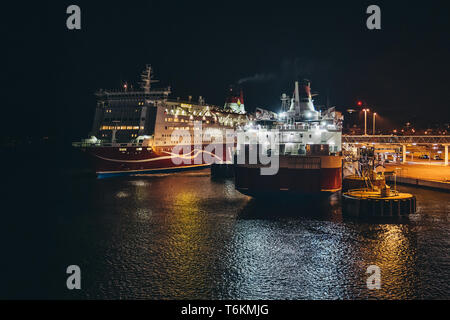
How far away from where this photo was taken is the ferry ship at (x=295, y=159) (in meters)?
23.4

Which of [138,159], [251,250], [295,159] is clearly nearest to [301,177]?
[295,159]

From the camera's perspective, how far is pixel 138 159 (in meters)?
40.4

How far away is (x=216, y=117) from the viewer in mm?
56375

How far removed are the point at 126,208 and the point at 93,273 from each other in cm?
1043

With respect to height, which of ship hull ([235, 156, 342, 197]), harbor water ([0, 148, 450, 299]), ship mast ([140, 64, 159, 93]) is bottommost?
harbor water ([0, 148, 450, 299])

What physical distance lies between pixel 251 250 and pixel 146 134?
30958 mm

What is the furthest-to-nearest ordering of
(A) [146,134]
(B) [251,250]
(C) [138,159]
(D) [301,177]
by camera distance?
→ (A) [146,134] < (C) [138,159] < (D) [301,177] < (B) [251,250]

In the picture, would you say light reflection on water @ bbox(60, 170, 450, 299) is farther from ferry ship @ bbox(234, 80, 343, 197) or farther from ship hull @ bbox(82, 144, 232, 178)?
ship hull @ bbox(82, 144, 232, 178)

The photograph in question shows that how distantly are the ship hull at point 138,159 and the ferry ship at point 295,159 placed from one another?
17956 millimetres

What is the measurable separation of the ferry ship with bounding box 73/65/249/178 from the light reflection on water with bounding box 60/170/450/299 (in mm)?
16272

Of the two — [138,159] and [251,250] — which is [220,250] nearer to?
[251,250]

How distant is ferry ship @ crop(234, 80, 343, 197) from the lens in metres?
23.4

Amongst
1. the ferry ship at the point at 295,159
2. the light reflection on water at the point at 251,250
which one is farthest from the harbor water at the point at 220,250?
the ferry ship at the point at 295,159

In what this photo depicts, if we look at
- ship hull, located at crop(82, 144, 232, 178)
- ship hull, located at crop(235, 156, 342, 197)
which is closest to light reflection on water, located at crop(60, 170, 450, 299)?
ship hull, located at crop(235, 156, 342, 197)
